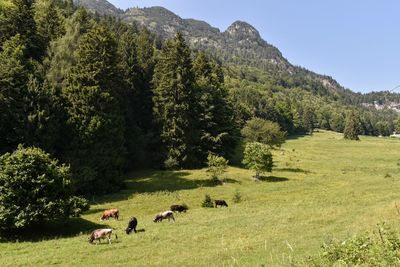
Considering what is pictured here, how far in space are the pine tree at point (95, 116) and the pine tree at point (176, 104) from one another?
561 inches

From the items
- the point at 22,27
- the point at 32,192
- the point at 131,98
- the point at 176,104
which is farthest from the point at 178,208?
the point at 22,27

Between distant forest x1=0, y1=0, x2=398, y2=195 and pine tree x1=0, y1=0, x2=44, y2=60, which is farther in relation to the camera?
pine tree x1=0, y1=0, x2=44, y2=60

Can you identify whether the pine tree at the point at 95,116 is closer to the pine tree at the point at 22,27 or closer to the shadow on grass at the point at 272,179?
the pine tree at the point at 22,27

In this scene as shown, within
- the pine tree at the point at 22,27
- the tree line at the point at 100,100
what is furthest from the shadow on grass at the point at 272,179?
the pine tree at the point at 22,27

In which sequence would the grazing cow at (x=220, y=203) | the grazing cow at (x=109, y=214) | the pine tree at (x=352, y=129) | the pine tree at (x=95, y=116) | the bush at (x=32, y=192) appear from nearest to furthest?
1. the bush at (x=32, y=192)
2. the grazing cow at (x=109, y=214)
3. the grazing cow at (x=220, y=203)
4. the pine tree at (x=95, y=116)
5. the pine tree at (x=352, y=129)

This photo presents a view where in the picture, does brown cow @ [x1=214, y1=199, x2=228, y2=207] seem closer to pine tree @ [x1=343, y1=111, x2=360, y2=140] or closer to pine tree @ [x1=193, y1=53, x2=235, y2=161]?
pine tree @ [x1=193, y1=53, x2=235, y2=161]

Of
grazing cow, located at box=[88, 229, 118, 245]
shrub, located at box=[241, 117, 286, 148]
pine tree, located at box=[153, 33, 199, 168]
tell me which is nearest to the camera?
grazing cow, located at box=[88, 229, 118, 245]

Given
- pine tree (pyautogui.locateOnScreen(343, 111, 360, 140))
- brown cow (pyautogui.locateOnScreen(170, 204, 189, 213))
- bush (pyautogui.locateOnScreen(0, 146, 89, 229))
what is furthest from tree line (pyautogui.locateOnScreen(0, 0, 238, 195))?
pine tree (pyautogui.locateOnScreen(343, 111, 360, 140))

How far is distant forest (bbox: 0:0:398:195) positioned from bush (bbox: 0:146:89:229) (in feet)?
58.5

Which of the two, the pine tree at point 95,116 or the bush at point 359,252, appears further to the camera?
the pine tree at point 95,116

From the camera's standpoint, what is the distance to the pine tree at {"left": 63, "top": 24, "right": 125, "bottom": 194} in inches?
2261

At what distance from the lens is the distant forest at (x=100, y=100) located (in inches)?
2159

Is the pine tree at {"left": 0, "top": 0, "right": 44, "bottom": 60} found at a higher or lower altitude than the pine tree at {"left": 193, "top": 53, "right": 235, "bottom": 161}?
higher

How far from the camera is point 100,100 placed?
61.6 m
